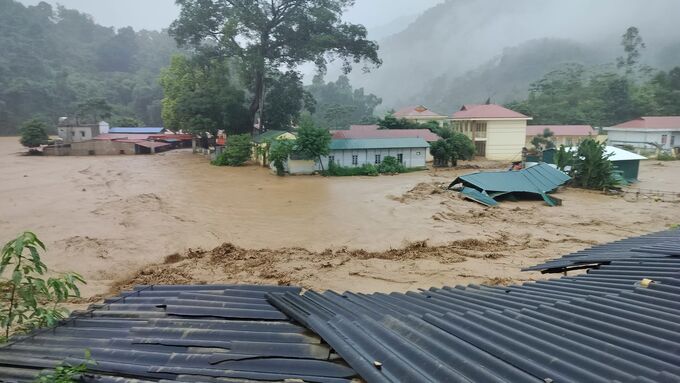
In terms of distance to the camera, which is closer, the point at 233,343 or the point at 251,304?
the point at 233,343

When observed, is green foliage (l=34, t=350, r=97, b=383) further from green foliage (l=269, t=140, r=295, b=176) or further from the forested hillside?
the forested hillside

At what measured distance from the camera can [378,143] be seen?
32.5 meters

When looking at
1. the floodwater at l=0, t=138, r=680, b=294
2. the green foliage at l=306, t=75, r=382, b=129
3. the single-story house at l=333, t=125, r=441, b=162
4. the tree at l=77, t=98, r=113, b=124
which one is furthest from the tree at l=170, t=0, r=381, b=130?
the green foliage at l=306, t=75, r=382, b=129

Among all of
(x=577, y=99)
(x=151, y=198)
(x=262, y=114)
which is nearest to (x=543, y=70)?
(x=577, y=99)

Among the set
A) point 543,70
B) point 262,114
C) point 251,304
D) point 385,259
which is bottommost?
point 385,259

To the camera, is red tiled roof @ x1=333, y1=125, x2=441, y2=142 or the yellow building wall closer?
red tiled roof @ x1=333, y1=125, x2=441, y2=142

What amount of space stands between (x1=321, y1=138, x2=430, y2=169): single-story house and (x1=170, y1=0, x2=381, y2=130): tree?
36.3ft

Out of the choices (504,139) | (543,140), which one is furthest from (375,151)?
(543,140)

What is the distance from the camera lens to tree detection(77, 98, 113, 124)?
2288 inches

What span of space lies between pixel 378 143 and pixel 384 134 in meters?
2.45

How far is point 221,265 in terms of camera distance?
11969 millimetres

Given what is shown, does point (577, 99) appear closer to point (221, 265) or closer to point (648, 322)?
point (221, 265)

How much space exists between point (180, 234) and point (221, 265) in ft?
13.2

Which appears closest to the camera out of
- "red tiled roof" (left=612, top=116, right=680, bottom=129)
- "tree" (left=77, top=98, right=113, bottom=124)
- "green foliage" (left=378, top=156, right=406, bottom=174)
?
"green foliage" (left=378, top=156, right=406, bottom=174)
